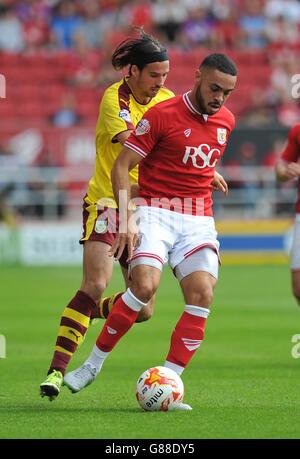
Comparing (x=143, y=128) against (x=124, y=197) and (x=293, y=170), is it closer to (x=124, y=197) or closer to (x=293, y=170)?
(x=124, y=197)

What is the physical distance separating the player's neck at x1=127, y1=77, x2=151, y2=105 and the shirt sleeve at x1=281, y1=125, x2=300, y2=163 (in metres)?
2.12

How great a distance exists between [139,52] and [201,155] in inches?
41.2

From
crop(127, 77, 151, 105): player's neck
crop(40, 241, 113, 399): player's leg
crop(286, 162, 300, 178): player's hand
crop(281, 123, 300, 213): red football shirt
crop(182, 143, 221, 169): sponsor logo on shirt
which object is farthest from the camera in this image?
crop(281, 123, 300, 213): red football shirt

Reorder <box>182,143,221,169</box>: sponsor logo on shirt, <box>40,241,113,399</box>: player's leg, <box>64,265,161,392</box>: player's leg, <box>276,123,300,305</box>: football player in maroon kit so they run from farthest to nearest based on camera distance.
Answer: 1. <box>276,123,300,305</box>: football player in maroon kit
2. <box>40,241,113,399</box>: player's leg
3. <box>182,143,221,169</box>: sponsor logo on shirt
4. <box>64,265,161,392</box>: player's leg

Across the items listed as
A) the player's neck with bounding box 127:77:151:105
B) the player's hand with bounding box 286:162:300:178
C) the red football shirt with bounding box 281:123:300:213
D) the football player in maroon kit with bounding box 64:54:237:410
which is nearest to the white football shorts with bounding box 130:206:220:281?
the football player in maroon kit with bounding box 64:54:237:410

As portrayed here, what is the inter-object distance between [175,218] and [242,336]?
4825mm

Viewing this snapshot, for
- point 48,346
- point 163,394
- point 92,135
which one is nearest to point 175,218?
point 163,394

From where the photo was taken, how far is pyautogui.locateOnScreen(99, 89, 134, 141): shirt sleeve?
821cm

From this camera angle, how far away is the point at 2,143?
85.0 feet

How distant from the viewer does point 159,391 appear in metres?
7.25

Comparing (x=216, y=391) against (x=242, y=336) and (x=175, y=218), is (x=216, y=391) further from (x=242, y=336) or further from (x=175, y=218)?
(x=242, y=336)

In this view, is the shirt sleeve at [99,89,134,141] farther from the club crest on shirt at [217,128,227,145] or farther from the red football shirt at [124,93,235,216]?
the club crest on shirt at [217,128,227,145]

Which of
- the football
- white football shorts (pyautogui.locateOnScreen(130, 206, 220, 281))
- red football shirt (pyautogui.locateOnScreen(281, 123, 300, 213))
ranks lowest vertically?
the football

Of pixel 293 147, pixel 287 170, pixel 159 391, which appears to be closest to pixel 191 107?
pixel 159 391
